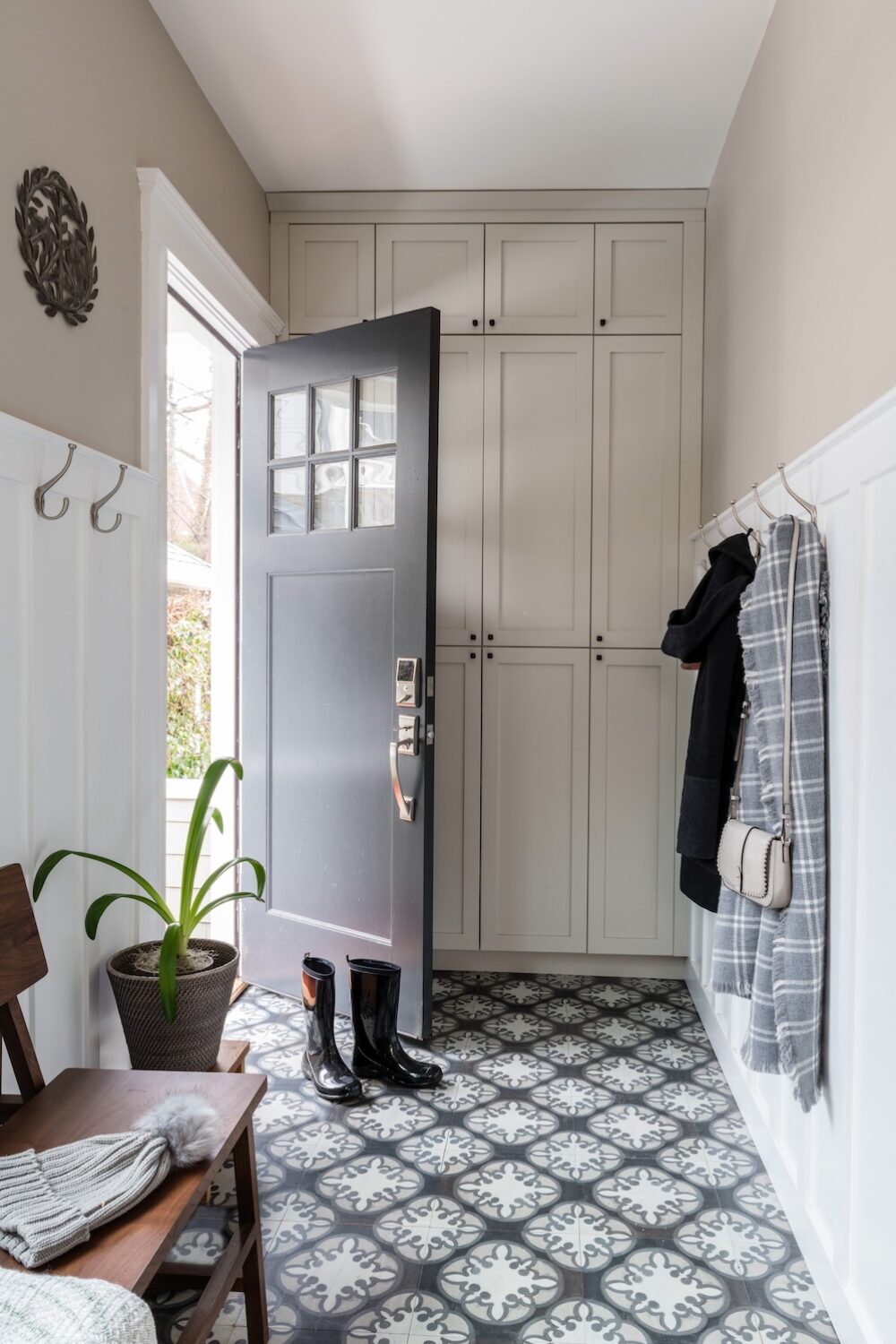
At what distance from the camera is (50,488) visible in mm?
1645

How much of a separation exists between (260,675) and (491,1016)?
4.11 feet

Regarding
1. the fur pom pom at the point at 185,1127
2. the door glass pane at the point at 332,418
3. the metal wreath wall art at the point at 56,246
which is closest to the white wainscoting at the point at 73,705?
the metal wreath wall art at the point at 56,246

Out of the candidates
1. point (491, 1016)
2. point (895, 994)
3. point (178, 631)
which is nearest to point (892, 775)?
point (895, 994)

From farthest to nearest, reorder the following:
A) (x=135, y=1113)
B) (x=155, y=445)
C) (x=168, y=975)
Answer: (x=155, y=445) → (x=168, y=975) → (x=135, y=1113)

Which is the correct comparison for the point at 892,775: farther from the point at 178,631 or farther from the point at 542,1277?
the point at 178,631

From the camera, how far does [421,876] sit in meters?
2.55

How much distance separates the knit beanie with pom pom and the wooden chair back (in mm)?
213

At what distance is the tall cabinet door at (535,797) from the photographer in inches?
122

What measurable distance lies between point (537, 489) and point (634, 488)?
322 mm

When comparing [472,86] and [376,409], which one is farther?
[376,409]

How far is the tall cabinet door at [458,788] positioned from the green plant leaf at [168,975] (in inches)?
57.1

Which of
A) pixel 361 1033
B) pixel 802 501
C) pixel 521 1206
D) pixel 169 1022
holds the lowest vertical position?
pixel 521 1206

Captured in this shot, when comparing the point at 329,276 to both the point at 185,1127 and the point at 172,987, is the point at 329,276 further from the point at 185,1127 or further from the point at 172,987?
the point at 185,1127

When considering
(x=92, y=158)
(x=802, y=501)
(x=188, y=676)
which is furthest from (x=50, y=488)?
(x=188, y=676)
